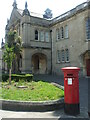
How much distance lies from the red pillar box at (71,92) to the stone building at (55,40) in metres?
15.8

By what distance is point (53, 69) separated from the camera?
93.0 ft

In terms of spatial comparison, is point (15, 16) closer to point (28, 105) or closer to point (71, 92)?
point (28, 105)

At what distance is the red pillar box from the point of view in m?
5.91

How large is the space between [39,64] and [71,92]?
25836mm

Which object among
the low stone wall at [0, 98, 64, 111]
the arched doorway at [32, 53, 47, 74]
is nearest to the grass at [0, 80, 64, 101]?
the low stone wall at [0, 98, 64, 111]

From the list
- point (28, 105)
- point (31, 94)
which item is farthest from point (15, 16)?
point (28, 105)

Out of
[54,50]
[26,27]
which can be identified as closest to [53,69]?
[54,50]

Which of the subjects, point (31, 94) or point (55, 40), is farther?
point (55, 40)

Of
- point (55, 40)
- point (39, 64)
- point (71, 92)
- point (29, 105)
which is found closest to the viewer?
point (71, 92)

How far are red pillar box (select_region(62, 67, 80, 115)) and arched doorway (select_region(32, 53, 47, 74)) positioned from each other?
23685 millimetres

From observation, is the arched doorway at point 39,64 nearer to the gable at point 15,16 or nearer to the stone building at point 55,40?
the stone building at point 55,40

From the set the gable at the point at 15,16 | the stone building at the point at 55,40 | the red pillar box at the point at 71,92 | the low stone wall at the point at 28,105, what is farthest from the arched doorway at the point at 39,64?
the red pillar box at the point at 71,92

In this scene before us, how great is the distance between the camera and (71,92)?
5957 mm

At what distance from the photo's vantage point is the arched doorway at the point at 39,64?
30.2 metres
